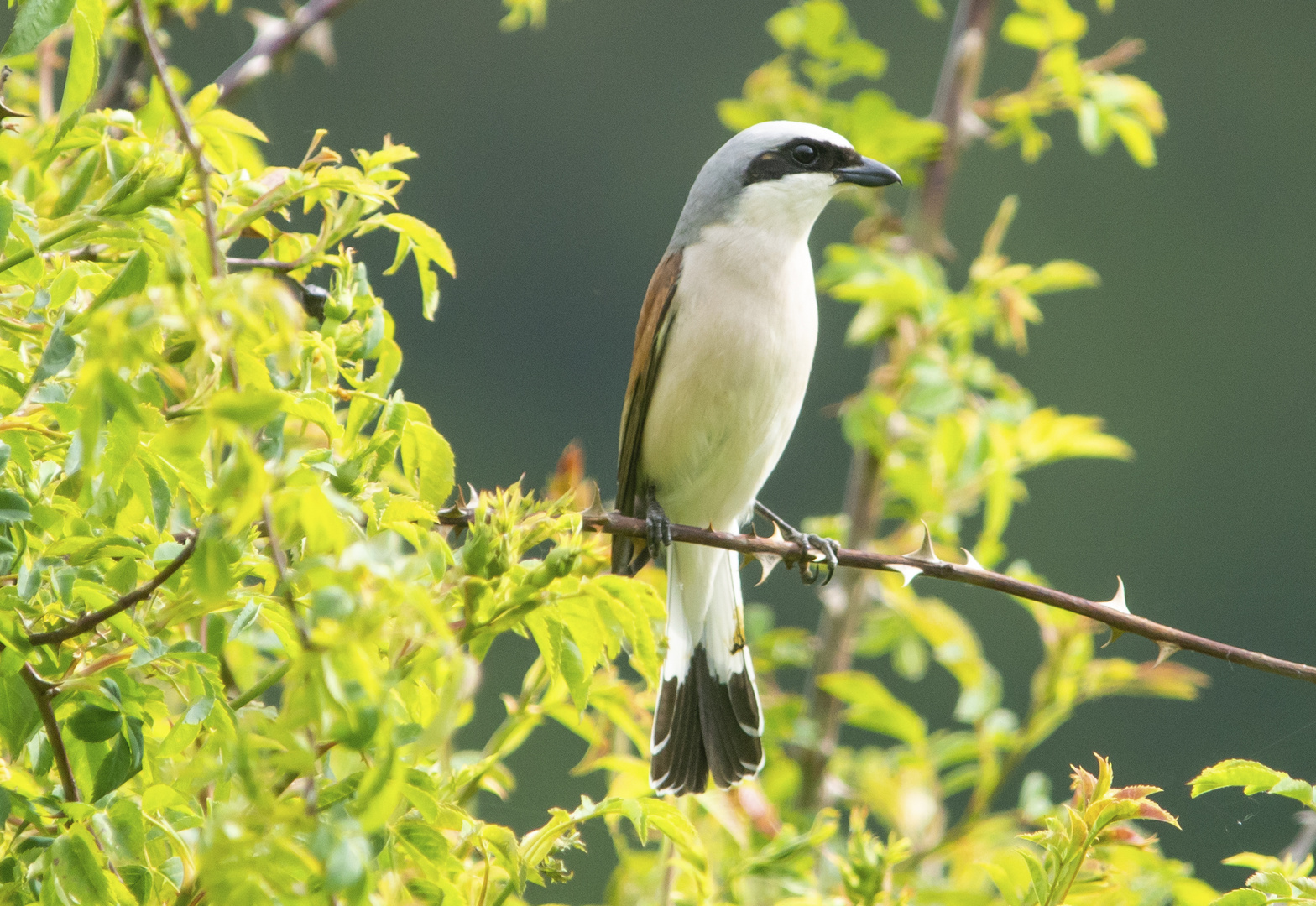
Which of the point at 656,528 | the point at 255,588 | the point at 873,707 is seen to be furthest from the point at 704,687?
the point at 255,588

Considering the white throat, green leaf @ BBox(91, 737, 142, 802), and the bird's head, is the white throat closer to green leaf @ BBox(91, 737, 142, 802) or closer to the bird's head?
the bird's head

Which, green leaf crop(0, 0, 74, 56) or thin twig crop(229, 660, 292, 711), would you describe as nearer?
green leaf crop(0, 0, 74, 56)

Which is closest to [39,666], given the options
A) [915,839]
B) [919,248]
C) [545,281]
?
[915,839]

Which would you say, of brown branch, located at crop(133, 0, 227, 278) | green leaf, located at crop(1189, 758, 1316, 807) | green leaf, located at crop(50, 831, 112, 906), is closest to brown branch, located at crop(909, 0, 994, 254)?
green leaf, located at crop(1189, 758, 1316, 807)

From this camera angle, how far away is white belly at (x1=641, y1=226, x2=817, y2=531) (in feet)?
9.21

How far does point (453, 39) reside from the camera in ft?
41.2

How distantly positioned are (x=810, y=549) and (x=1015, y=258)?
34.6 ft

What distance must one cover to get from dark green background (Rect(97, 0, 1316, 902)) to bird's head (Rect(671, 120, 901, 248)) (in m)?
2.97

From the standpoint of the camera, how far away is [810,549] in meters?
2.23

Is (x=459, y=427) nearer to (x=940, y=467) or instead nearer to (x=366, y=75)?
(x=366, y=75)

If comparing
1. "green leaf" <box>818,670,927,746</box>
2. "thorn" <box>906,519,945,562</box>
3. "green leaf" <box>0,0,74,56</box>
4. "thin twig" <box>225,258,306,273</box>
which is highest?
"green leaf" <box>0,0,74,56</box>

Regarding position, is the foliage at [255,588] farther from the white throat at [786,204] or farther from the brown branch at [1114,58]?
the brown branch at [1114,58]

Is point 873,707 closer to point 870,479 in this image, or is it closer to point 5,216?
point 870,479

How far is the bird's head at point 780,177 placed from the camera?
2.99 meters
